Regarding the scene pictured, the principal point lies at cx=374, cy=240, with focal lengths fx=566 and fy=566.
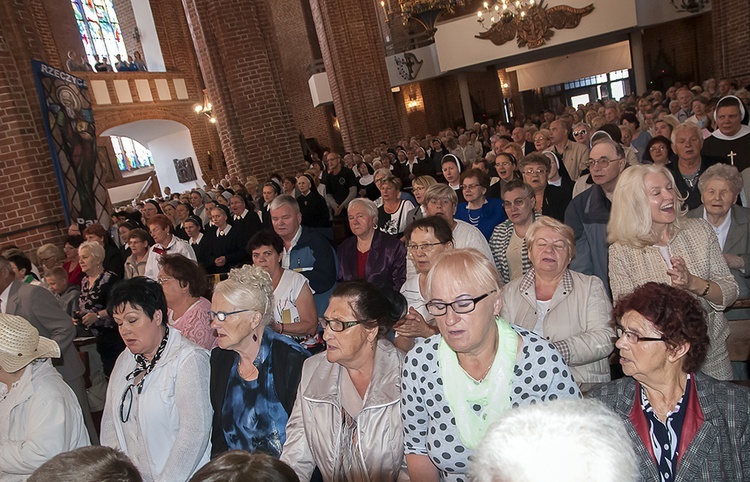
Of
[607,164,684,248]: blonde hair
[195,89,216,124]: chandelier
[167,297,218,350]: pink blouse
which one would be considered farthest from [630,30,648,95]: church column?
[167,297,218,350]: pink blouse

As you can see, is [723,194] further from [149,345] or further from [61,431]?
[61,431]

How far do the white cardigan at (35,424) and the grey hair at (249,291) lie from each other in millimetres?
983

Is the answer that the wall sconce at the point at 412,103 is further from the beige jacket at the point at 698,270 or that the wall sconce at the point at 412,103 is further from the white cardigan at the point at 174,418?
the white cardigan at the point at 174,418

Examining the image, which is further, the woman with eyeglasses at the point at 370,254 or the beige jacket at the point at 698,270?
the woman with eyeglasses at the point at 370,254

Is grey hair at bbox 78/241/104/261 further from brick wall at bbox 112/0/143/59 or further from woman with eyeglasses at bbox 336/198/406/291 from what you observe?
brick wall at bbox 112/0/143/59

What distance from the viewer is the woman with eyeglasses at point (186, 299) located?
3.91 metres

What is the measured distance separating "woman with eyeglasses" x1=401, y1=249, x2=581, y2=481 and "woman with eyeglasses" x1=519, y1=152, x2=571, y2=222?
306 centimetres

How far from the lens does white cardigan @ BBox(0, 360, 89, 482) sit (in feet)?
9.20

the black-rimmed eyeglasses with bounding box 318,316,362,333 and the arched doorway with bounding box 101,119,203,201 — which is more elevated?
the arched doorway with bounding box 101,119,203,201

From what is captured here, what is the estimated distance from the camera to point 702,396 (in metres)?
2.12

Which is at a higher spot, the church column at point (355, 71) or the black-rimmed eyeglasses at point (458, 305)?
the church column at point (355, 71)

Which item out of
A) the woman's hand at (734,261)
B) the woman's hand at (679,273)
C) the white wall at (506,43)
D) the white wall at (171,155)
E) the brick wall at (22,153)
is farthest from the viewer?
the white wall at (171,155)

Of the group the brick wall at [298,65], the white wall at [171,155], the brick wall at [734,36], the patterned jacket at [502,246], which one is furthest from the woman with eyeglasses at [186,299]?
A: the brick wall at [298,65]

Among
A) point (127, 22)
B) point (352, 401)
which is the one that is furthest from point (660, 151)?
point (127, 22)
